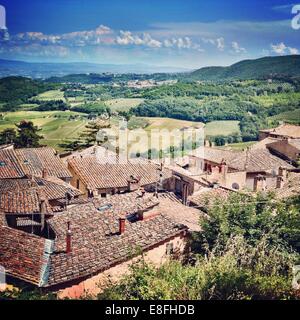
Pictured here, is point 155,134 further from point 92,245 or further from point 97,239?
point 92,245

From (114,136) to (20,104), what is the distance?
11626mm

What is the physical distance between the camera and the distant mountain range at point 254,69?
30.1 ft

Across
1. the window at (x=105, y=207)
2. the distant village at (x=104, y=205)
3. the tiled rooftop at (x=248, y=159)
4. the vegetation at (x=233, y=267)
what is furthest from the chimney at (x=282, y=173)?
the window at (x=105, y=207)

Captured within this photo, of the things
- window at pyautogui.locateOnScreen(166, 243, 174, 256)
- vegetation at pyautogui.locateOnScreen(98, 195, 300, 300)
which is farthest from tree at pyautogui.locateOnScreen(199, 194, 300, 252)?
window at pyautogui.locateOnScreen(166, 243, 174, 256)

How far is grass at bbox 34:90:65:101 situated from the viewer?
30.6ft

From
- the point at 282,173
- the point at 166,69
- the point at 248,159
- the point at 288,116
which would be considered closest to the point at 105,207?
the point at 166,69

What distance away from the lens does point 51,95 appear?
31.0 feet

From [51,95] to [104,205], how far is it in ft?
8.85

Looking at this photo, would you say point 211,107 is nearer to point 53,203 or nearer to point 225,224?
point 225,224

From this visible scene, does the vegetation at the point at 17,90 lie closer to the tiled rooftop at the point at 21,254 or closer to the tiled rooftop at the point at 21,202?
the tiled rooftop at the point at 21,254

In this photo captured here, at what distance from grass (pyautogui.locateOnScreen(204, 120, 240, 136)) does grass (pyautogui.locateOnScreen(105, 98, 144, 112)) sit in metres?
2.24

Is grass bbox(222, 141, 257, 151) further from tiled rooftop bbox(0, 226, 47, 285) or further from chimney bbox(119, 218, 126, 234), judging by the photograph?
tiled rooftop bbox(0, 226, 47, 285)

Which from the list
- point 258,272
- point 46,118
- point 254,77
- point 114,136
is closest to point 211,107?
point 254,77

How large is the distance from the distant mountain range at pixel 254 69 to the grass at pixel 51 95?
117 inches
